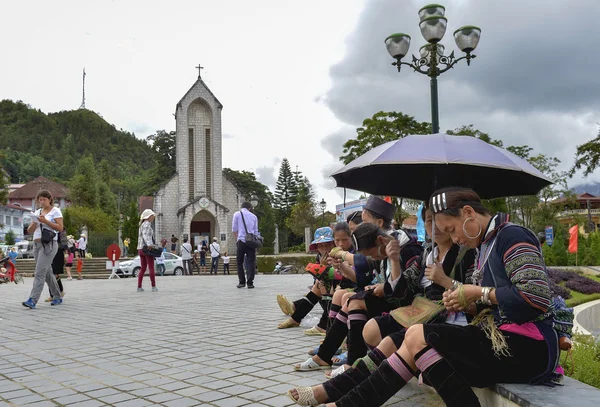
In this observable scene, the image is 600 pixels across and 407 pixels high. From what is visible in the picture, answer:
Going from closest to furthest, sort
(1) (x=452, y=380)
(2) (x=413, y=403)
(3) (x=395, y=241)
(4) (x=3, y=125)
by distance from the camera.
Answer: (1) (x=452, y=380) → (2) (x=413, y=403) → (3) (x=395, y=241) → (4) (x=3, y=125)

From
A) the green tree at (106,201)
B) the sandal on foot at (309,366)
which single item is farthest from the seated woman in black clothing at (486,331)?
the green tree at (106,201)

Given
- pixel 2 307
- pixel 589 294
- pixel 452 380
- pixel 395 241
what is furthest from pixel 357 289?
pixel 589 294

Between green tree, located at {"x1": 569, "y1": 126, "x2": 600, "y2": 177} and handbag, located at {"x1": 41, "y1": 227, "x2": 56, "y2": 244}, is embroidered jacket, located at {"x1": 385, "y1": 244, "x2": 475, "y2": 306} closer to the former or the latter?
handbag, located at {"x1": 41, "y1": 227, "x2": 56, "y2": 244}

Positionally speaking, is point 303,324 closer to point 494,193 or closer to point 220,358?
point 220,358

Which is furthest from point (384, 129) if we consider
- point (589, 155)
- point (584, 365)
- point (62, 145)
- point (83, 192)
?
point (62, 145)

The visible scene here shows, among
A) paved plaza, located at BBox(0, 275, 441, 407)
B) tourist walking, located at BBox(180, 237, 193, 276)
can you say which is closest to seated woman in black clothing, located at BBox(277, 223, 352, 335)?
paved plaza, located at BBox(0, 275, 441, 407)

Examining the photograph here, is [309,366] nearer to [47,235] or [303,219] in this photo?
[47,235]

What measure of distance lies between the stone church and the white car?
19.0m

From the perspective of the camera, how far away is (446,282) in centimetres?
299

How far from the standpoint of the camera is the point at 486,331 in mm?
2619

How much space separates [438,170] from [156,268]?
2507 cm

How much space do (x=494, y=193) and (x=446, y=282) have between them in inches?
69.6

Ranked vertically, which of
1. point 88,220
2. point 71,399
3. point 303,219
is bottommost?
point 71,399

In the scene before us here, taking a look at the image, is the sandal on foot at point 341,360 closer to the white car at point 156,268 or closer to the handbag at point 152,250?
the handbag at point 152,250
